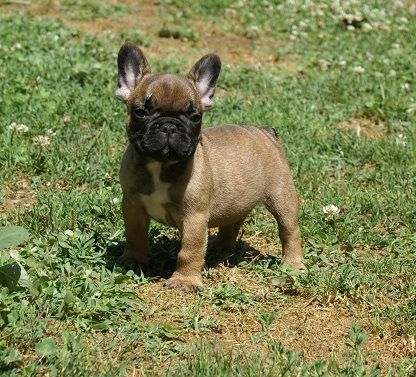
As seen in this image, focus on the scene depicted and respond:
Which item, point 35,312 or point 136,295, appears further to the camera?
point 136,295

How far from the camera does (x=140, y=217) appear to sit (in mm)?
5969

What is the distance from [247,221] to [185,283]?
1.65 metres

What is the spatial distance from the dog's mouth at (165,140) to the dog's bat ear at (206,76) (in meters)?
0.55

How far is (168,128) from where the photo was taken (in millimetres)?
5398

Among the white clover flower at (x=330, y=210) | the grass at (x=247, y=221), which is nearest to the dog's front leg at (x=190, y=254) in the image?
the grass at (x=247, y=221)

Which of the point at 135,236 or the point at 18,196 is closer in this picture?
the point at 135,236

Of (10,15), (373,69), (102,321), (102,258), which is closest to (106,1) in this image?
(10,15)

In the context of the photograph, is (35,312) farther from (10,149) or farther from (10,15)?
(10,15)

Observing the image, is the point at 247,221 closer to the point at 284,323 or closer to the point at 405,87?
the point at 284,323

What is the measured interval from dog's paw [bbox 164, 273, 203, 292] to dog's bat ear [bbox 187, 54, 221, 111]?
1.12 metres

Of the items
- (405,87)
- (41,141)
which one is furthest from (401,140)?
(41,141)

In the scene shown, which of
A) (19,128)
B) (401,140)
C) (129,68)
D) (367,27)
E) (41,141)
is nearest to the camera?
(129,68)

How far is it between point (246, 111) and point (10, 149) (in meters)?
2.77

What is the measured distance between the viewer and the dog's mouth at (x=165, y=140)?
540 cm
